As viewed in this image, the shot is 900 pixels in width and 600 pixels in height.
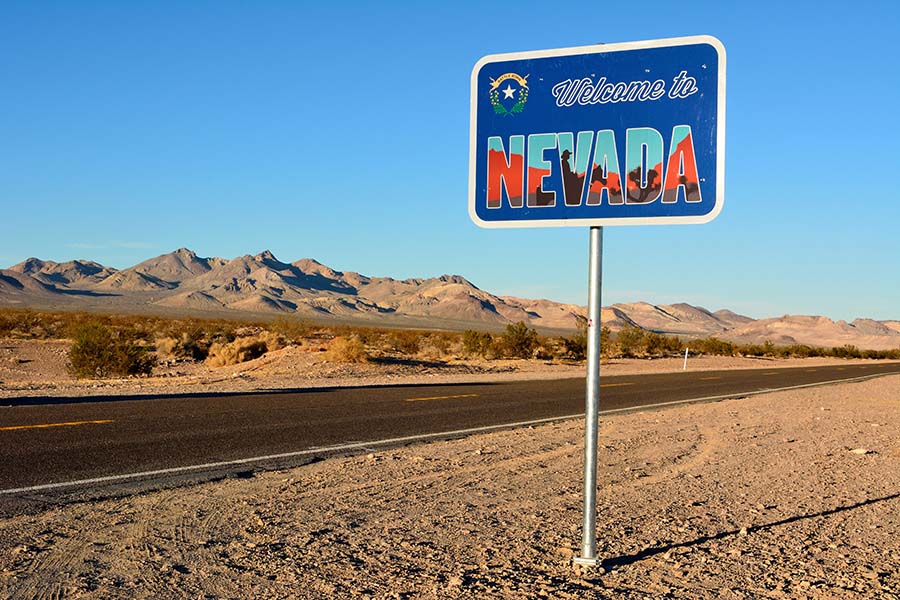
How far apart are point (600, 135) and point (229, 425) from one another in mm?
9652

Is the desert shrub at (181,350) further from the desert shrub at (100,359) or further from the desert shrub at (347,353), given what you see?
the desert shrub at (100,359)

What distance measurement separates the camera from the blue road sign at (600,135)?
505 centimetres

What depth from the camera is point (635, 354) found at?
60.3m

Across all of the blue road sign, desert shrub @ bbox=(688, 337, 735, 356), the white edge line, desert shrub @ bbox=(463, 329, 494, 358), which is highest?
the blue road sign

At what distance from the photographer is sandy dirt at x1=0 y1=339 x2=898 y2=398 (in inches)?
845

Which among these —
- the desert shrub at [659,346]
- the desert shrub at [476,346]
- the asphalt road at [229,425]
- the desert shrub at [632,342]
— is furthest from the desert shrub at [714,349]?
the asphalt road at [229,425]

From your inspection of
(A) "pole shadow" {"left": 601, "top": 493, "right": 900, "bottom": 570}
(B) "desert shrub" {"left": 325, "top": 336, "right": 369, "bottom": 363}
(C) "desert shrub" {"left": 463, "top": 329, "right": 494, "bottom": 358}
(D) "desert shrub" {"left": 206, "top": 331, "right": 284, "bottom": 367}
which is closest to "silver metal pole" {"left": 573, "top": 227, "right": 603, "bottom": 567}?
(A) "pole shadow" {"left": 601, "top": 493, "right": 900, "bottom": 570}

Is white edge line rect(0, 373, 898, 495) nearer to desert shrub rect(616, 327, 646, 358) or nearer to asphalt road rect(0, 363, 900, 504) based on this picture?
asphalt road rect(0, 363, 900, 504)

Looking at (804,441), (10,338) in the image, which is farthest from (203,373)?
(804,441)

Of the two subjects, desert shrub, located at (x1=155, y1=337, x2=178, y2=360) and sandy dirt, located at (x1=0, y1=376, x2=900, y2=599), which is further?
desert shrub, located at (x1=155, y1=337, x2=178, y2=360)

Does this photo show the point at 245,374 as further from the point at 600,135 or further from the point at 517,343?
the point at 600,135

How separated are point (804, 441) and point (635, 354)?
48.1 metres

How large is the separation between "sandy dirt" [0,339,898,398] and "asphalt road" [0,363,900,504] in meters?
2.92

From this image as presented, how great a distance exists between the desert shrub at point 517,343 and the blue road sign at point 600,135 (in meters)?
42.1
